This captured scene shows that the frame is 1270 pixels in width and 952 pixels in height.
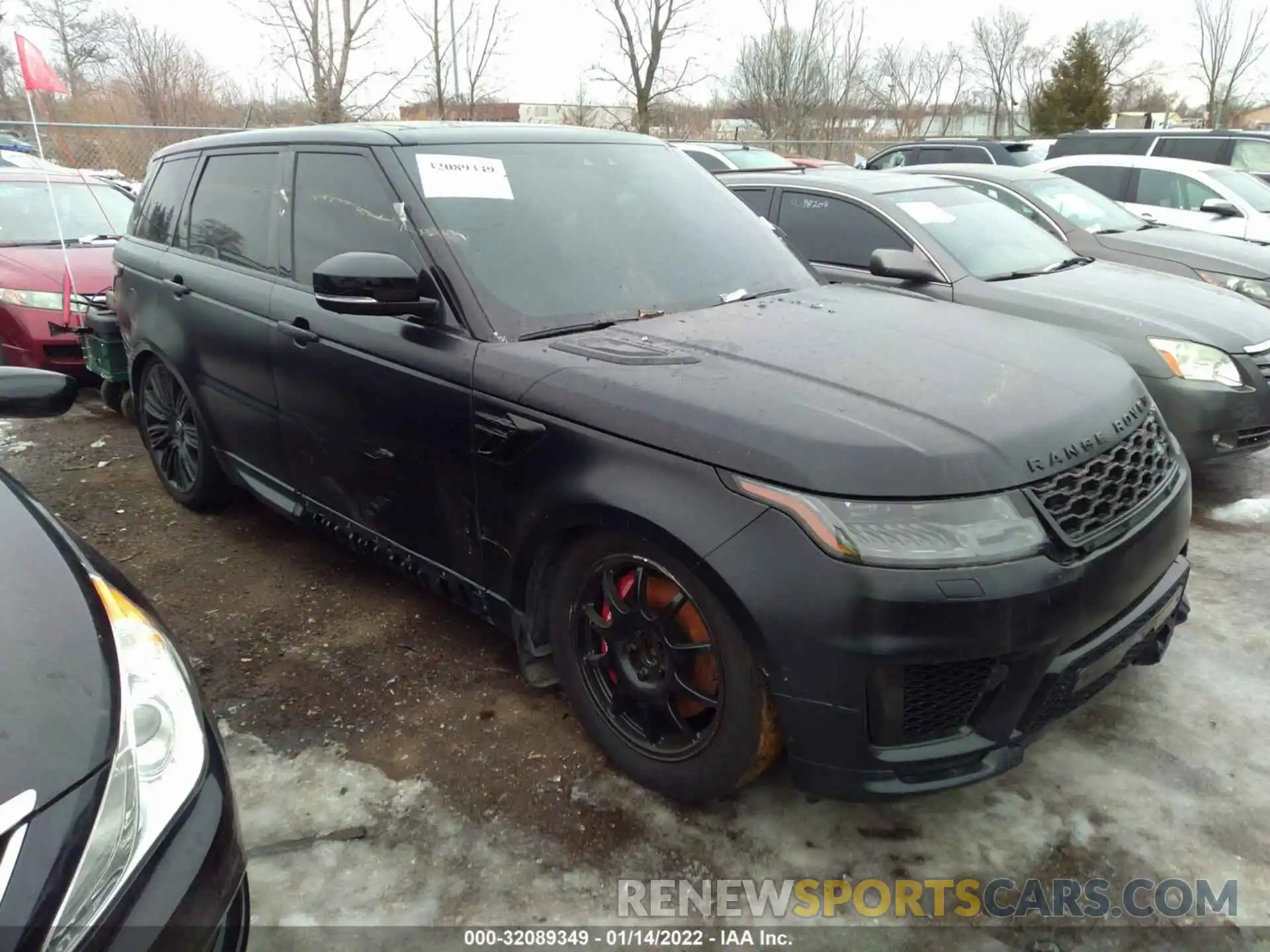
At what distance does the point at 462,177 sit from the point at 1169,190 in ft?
30.5

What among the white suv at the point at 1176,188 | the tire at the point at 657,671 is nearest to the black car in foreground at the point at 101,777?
the tire at the point at 657,671

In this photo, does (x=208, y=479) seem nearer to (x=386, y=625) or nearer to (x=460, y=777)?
(x=386, y=625)

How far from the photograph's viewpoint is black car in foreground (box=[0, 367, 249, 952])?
1.24 m

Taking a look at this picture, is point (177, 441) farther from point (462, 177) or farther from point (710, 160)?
point (710, 160)

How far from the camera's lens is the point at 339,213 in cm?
313

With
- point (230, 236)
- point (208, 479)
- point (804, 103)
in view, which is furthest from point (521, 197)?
point (804, 103)

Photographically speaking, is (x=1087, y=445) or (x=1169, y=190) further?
(x=1169, y=190)

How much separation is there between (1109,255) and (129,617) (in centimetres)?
671

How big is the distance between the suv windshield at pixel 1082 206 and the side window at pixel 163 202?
5730 mm

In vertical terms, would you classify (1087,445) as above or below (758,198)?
below

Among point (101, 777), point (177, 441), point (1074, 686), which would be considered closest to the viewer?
point (101, 777)

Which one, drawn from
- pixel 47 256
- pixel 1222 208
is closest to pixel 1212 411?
pixel 1222 208

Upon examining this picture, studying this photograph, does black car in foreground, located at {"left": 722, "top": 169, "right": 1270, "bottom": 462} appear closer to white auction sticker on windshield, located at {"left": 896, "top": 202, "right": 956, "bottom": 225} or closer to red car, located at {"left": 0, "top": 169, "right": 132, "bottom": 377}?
white auction sticker on windshield, located at {"left": 896, "top": 202, "right": 956, "bottom": 225}

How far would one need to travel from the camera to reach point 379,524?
10.2 ft
